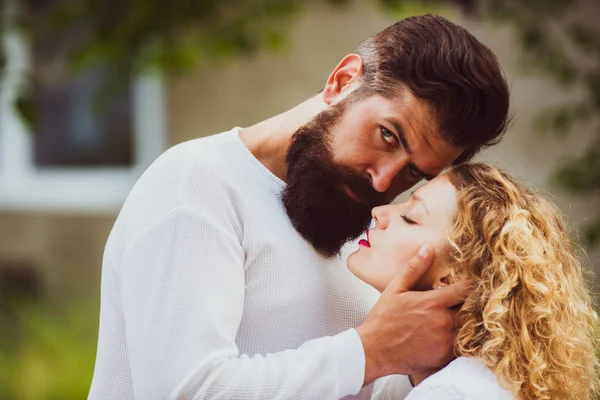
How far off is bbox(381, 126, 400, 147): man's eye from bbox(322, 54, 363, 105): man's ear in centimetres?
16

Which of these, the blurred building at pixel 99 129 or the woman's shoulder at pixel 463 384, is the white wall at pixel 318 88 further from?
the woman's shoulder at pixel 463 384

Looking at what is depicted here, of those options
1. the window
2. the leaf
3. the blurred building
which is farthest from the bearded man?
the window

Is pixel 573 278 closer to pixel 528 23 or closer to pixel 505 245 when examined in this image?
pixel 505 245

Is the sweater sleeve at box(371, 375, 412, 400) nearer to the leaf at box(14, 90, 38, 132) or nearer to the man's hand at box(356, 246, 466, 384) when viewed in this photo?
the man's hand at box(356, 246, 466, 384)

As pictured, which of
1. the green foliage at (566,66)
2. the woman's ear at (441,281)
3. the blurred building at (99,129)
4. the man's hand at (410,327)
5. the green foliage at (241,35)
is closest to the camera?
the man's hand at (410,327)

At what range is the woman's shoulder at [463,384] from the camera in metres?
1.99

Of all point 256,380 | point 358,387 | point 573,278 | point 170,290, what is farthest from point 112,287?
point 573,278

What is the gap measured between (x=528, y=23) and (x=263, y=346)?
11.6 ft

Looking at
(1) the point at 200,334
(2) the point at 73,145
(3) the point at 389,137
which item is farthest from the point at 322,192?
(2) the point at 73,145

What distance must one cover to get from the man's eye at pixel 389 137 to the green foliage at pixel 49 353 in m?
4.02

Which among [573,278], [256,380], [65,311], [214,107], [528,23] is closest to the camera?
[256,380]

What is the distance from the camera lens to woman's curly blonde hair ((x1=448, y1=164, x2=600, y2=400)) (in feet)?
6.82

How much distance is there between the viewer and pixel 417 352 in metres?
2.06

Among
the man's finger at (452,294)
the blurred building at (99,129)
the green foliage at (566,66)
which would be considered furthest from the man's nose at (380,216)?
the blurred building at (99,129)
